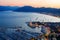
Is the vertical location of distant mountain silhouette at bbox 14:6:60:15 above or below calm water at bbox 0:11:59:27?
above

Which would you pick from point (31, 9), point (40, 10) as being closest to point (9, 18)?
point (31, 9)

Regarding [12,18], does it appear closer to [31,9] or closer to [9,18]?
[9,18]

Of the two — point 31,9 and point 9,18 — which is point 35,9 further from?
point 9,18

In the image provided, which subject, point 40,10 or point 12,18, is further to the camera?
point 40,10

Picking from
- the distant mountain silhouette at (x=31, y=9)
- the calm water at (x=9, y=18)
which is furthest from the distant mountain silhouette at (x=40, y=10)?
the calm water at (x=9, y=18)

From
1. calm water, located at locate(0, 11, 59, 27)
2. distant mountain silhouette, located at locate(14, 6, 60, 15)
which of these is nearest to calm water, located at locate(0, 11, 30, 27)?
calm water, located at locate(0, 11, 59, 27)

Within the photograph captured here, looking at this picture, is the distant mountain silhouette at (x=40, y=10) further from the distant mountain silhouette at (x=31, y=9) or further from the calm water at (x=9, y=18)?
the calm water at (x=9, y=18)

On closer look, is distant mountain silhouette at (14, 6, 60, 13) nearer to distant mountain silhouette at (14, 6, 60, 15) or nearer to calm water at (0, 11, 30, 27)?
distant mountain silhouette at (14, 6, 60, 15)

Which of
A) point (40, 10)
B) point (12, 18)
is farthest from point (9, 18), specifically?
point (40, 10)

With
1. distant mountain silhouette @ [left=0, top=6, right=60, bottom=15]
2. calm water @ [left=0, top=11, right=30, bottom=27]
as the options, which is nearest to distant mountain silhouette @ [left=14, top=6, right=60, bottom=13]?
distant mountain silhouette @ [left=0, top=6, right=60, bottom=15]

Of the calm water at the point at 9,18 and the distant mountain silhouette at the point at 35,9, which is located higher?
the distant mountain silhouette at the point at 35,9

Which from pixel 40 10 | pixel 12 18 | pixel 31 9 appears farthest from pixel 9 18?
pixel 40 10

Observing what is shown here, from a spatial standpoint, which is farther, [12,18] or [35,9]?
[35,9]
